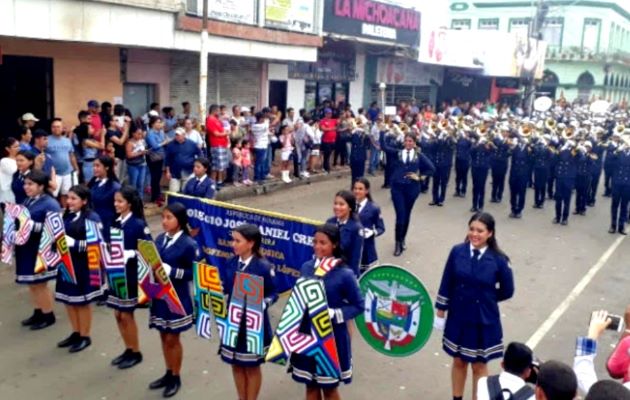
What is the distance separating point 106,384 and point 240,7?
37.7 feet

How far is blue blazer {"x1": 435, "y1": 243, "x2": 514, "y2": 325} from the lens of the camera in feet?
17.2

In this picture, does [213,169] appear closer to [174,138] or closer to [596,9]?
[174,138]

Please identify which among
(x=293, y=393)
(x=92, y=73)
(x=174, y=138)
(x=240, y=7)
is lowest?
(x=293, y=393)

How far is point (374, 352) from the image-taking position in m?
6.89

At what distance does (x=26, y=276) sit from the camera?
6785mm

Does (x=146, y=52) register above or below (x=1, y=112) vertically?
above

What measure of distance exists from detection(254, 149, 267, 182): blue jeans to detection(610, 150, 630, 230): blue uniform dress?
7.28 meters

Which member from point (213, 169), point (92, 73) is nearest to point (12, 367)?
point (213, 169)

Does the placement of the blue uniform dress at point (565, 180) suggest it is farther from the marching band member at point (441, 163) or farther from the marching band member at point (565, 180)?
the marching band member at point (441, 163)

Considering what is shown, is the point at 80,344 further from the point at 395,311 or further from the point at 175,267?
the point at 395,311

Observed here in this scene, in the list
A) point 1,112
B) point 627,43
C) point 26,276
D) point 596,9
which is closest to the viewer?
point 26,276

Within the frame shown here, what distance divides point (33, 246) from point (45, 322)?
3.01ft

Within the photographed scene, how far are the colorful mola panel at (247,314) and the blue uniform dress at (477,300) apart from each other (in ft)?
5.12

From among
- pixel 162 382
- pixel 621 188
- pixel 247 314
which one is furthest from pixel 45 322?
pixel 621 188
